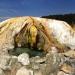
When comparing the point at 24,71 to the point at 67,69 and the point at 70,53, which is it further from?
the point at 70,53

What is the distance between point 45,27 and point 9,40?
0.89 meters

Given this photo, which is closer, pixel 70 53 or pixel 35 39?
pixel 70 53

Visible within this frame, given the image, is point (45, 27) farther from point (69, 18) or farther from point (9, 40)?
point (69, 18)

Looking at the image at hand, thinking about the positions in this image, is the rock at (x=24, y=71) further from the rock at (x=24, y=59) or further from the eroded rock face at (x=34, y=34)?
the eroded rock face at (x=34, y=34)

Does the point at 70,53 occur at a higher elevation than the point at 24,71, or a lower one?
higher

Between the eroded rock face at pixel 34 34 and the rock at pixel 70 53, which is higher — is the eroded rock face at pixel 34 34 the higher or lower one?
the higher one

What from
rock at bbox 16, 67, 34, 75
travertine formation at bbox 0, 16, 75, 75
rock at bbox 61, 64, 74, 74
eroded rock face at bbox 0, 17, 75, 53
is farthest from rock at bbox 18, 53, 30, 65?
rock at bbox 61, 64, 74, 74

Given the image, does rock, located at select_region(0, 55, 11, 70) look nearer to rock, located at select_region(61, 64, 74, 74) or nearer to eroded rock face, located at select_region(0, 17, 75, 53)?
eroded rock face, located at select_region(0, 17, 75, 53)

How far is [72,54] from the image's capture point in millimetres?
6039

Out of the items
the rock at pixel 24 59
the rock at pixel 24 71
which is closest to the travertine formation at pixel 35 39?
the rock at pixel 24 59

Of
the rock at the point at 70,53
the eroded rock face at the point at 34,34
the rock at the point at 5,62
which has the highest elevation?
the eroded rock face at the point at 34,34

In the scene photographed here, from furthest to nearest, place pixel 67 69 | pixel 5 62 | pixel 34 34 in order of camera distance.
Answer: pixel 34 34
pixel 5 62
pixel 67 69

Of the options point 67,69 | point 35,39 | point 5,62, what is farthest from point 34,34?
point 67,69

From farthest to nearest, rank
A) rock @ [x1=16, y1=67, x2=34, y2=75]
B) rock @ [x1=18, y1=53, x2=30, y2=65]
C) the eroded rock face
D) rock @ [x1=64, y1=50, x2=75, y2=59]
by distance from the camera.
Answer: the eroded rock face, rock @ [x1=64, y1=50, x2=75, y2=59], rock @ [x1=18, y1=53, x2=30, y2=65], rock @ [x1=16, y1=67, x2=34, y2=75]
